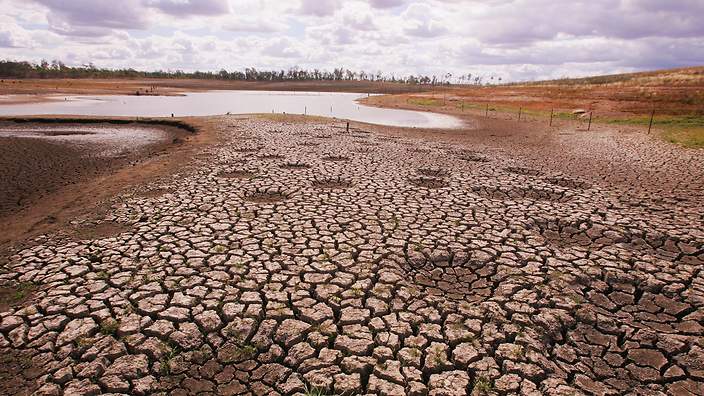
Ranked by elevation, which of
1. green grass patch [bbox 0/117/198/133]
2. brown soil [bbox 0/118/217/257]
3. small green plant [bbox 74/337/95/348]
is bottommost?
small green plant [bbox 74/337/95/348]

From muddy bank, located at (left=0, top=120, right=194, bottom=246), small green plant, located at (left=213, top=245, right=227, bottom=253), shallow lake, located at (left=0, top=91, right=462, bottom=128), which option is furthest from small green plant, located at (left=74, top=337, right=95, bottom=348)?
shallow lake, located at (left=0, top=91, right=462, bottom=128)

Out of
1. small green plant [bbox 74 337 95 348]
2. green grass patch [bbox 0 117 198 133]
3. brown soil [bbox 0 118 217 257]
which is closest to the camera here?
small green plant [bbox 74 337 95 348]

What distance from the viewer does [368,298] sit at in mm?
4848

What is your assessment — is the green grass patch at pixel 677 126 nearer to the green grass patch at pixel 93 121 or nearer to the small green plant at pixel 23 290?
the small green plant at pixel 23 290

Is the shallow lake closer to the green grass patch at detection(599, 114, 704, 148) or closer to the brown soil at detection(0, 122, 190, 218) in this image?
the green grass patch at detection(599, 114, 704, 148)

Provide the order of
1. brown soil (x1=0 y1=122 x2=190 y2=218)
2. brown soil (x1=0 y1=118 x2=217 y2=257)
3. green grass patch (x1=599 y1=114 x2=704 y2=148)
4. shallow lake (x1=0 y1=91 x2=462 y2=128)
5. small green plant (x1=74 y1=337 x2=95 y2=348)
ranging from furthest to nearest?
1. shallow lake (x1=0 y1=91 x2=462 y2=128)
2. green grass patch (x1=599 y1=114 x2=704 y2=148)
3. brown soil (x1=0 y1=122 x2=190 y2=218)
4. brown soil (x1=0 y1=118 x2=217 y2=257)
5. small green plant (x1=74 y1=337 x2=95 y2=348)

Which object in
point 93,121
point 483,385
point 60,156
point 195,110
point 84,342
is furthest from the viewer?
point 195,110

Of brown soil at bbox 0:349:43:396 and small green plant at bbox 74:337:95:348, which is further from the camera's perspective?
small green plant at bbox 74:337:95:348

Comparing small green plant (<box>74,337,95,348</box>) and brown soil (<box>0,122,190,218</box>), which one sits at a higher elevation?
brown soil (<box>0,122,190,218</box>)

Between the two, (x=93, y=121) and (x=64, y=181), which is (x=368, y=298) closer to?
(x=64, y=181)

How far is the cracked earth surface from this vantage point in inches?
145

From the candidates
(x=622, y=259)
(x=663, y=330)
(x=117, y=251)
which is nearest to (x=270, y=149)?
(x=117, y=251)

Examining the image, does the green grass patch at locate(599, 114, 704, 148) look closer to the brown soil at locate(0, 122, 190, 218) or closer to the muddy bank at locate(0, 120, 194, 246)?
the muddy bank at locate(0, 120, 194, 246)

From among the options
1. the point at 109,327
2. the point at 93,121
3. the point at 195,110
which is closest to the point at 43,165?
the point at 109,327
